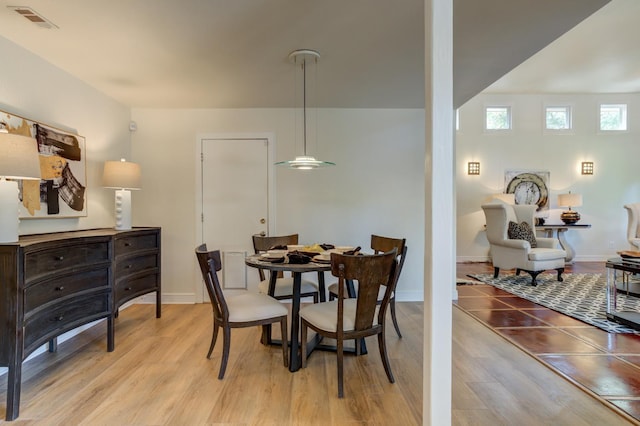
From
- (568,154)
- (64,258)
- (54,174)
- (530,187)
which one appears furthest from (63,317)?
(568,154)

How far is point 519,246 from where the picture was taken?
4.73 metres

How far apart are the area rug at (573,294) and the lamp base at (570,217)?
128 cm

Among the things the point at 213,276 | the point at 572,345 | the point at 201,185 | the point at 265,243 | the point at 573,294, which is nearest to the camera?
the point at 213,276

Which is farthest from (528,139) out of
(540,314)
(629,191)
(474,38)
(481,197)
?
(474,38)

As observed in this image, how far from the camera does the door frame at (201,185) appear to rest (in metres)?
3.98

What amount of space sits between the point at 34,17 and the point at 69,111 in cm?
107

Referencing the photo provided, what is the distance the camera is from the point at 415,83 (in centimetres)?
321

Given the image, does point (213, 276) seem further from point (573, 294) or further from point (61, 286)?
point (573, 294)

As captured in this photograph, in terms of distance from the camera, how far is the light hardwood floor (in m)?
1.78

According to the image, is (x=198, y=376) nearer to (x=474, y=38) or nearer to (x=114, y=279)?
(x=114, y=279)

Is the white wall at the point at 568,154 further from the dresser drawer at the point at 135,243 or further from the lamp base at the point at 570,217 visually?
the dresser drawer at the point at 135,243

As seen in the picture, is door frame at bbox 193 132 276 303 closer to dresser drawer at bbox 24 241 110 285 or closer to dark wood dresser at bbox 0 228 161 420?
dark wood dresser at bbox 0 228 161 420

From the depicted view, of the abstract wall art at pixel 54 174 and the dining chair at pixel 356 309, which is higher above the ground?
the abstract wall art at pixel 54 174

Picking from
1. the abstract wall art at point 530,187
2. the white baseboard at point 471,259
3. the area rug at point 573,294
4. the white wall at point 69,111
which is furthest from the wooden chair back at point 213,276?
the abstract wall art at point 530,187
